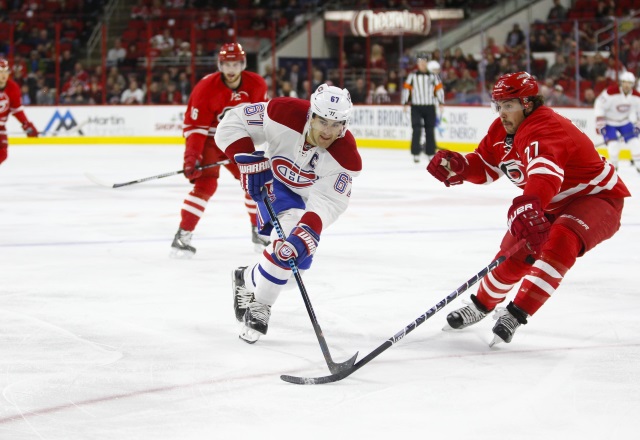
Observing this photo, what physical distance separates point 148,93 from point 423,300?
40.8ft

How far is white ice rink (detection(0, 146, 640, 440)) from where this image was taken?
2527mm

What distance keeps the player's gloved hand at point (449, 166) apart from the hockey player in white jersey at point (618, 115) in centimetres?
735

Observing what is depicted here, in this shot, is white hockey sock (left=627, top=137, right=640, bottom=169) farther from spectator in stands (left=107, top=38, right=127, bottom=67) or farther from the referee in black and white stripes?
spectator in stands (left=107, top=38, right=127, bottom=67)

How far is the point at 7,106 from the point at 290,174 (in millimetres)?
6456

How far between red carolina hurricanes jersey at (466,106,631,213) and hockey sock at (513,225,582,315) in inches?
4.6

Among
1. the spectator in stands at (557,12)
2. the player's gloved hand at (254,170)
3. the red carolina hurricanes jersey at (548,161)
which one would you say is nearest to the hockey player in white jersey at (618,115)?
the spectator in stands at (557,12)

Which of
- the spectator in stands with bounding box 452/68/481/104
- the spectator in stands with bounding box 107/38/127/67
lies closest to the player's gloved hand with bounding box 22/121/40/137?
the spectator in stands with bounding box 452/68/481/104

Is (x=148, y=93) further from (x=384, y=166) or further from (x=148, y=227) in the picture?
(x=148, y=227)

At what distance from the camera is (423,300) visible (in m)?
4.19

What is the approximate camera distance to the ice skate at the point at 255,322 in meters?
3.38

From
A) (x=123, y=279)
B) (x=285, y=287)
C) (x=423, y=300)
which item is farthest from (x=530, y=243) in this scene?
(x=123, y=279)

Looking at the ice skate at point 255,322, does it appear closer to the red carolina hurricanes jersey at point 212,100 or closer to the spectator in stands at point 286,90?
the red carolina hurricanes jersey at point 212,100

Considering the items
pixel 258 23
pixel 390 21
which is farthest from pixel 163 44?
pixel 390 21

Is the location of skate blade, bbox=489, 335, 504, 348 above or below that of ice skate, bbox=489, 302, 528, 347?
below
